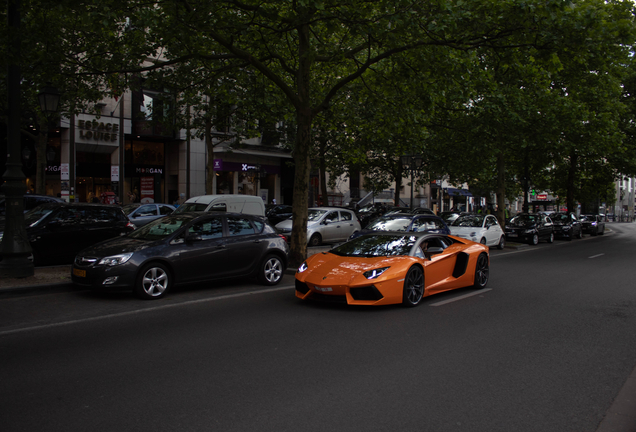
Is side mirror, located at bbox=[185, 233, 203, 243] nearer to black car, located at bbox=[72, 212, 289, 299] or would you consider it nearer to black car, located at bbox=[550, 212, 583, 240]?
black car, located at bbox=[72, 212, 289, 299]

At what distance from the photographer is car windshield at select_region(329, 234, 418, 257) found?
28.1 feet

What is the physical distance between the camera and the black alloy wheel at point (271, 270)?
10.3 metres

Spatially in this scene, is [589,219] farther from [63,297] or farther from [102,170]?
[63,297]

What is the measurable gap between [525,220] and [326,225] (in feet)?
40.9

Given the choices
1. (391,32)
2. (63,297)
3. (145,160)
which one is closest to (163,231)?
(63,297)

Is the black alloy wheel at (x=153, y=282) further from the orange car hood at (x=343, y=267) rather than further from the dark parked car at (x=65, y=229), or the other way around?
the dark parked car at (x=65, y=229)

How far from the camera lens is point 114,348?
18.7ft

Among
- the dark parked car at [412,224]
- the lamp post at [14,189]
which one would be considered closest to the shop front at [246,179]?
the dark parked car at [412,224]

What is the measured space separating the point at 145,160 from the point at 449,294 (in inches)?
1048

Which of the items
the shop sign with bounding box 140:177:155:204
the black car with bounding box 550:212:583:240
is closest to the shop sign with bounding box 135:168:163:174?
the shop sign with bounding box 140:177:155:204

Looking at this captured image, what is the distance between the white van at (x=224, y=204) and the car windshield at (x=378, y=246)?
10.2 metres

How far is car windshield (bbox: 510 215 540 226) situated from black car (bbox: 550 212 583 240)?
15.0 feet

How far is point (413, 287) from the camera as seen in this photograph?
26.9 feet

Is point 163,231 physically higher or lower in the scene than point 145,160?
lower
